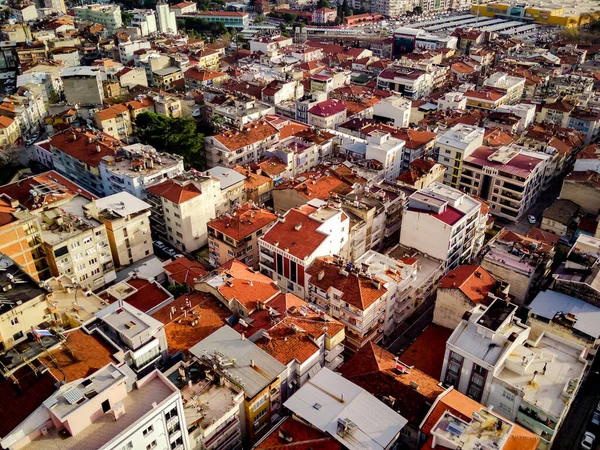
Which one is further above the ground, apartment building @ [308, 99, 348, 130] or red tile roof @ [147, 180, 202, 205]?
red tile roof @ [147, 180, 202, 205]

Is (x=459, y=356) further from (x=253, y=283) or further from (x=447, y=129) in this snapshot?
(x=447, y=129)

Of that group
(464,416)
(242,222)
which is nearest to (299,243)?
(242,222)

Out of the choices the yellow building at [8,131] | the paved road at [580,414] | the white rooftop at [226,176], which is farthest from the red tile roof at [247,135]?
the paved road at [580,414]

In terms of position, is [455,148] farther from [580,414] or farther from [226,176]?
[580,414]

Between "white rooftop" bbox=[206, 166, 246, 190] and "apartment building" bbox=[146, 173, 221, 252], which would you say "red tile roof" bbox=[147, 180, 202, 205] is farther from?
"white rooftop" bbox=[206, 166, 246, 190]

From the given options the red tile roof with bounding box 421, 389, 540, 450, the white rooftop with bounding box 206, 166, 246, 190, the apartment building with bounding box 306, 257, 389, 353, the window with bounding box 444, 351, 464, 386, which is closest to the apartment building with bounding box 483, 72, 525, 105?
the white rooftop with bounding box 206, 166, 246, 190

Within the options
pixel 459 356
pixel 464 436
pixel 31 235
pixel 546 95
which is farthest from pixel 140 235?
pixel 546 95

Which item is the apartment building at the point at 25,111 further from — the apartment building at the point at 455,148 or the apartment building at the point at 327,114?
the apartment building at the point at 455,148
